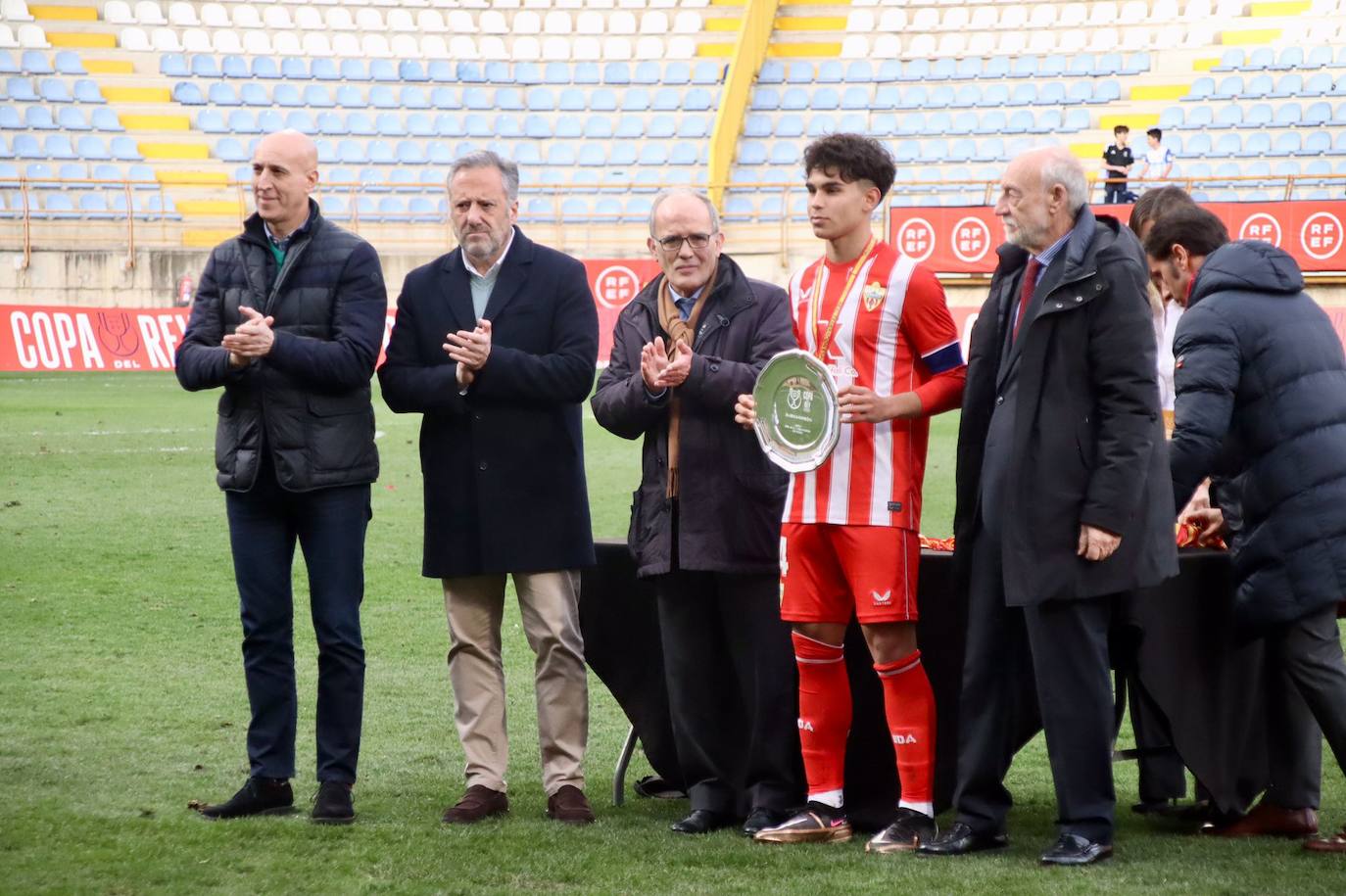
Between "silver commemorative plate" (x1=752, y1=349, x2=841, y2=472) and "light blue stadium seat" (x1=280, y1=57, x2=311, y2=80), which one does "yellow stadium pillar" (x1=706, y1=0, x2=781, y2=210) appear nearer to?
"light blue stadium seat" (x1=280, y1=57, x2=311, y2=80)

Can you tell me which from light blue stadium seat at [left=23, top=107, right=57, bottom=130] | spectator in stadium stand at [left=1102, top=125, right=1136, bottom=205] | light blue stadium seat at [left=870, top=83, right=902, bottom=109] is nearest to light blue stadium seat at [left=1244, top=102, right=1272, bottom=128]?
spectator in stadium stand at [left=1102, top=125, right=1136, bottom=205]

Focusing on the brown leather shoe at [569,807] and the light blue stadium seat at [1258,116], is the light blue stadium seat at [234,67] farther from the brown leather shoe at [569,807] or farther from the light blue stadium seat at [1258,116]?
the brown leather shoe at [569,807]

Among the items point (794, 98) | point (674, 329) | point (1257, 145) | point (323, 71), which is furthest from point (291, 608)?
point (323, 71)

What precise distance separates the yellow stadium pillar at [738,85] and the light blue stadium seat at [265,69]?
8.05 m

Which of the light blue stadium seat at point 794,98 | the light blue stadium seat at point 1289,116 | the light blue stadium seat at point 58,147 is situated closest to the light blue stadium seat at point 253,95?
the light blue stadium seat at point 58,147

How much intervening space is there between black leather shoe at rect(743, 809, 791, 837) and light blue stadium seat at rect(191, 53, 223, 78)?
92.5 ft

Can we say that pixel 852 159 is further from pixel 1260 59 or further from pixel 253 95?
pixel 253 95

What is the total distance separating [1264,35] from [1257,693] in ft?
90.6

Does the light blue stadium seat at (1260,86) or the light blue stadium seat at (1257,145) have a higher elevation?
the light blue stadium seat at (1260,86)

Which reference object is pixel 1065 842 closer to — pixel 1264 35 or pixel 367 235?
pixel 367 235

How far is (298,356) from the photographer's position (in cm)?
476

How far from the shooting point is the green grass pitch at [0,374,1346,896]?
4246 mm

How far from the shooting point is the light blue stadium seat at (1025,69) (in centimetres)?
3067

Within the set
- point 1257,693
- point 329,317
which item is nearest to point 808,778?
point 1257,693
